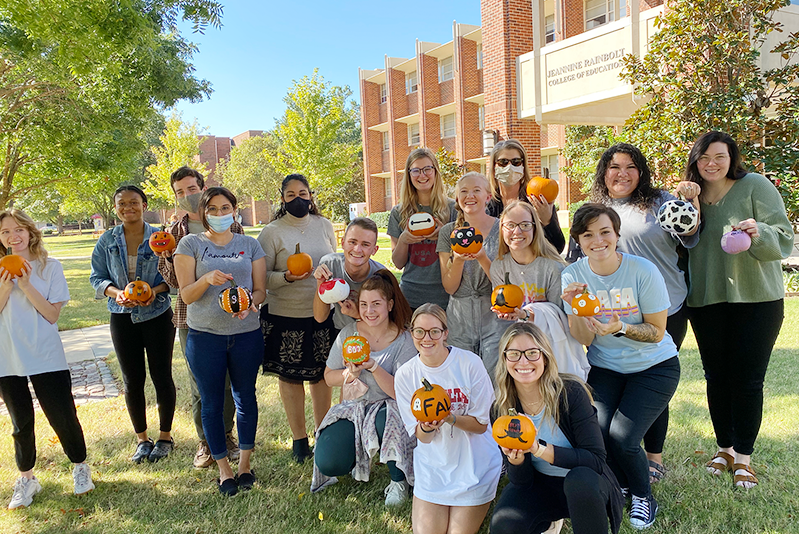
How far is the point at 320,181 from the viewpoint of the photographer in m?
29.9

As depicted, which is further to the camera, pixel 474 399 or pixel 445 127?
pixel 445 127

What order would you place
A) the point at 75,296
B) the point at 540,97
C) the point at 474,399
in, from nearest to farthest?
the point at 474,399, the point at 540,97, the point at 75,296

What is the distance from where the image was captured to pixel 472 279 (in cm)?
381

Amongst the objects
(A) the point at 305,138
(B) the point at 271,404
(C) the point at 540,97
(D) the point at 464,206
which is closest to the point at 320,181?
(A) the point at 305,138

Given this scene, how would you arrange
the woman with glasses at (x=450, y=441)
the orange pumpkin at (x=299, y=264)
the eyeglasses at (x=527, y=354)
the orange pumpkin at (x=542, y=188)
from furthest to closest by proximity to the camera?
1. the orange pumpkin at (x=299, y=264)
2. the orange pumpkin at (x=542, y=188)
3. the woman with glasses at (x=450, y=441)
4. the eyeglasses at (x=527, y=354)

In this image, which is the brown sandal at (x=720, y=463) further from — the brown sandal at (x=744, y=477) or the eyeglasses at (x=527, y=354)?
the eyeglasses at (x=527, y=354)

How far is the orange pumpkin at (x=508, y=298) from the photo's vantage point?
3.22 meters

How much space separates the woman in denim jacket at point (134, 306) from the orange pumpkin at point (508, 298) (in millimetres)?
2855

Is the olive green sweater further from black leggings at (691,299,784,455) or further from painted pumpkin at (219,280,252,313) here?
painted pumpkin at (219,280,252,313)

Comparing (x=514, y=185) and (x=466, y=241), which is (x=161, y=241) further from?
(x=514, y=185)

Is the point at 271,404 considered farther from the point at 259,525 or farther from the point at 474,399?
the point at 474,399

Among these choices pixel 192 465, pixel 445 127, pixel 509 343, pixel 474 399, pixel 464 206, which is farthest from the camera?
pixel 445 127

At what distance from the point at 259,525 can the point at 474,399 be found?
172 centimetres

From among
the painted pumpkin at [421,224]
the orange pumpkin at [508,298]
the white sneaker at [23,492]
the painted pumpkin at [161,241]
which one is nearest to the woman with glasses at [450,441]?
the orange pumpkin at [508,298]
